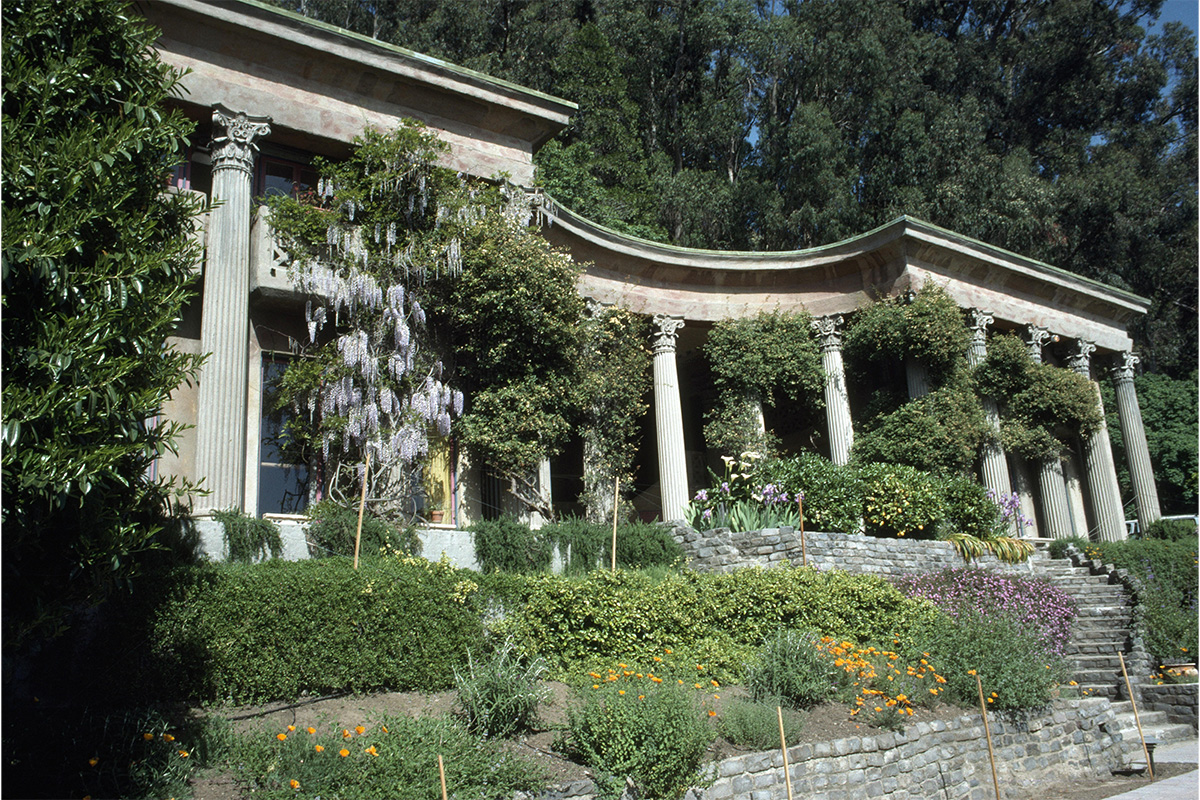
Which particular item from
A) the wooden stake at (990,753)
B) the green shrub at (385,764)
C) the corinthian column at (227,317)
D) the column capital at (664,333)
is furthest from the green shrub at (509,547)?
the column capital at (664,333)

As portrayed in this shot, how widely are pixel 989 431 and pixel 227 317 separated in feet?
53.7

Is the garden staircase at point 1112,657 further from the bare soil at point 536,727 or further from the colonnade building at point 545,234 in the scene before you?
the colonnade building at point 545,234

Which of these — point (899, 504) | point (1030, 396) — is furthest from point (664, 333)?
point (1030, 396)

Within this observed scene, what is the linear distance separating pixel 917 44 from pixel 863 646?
93.2ft

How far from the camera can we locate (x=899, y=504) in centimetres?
1703

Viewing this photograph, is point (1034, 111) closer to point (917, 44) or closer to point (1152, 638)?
point (917, 44)

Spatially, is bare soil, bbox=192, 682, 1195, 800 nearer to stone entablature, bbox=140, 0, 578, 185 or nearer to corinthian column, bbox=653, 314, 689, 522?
corinthian column, bbox=653, 314, 689, 522

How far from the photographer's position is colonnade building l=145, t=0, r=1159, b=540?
548 inches

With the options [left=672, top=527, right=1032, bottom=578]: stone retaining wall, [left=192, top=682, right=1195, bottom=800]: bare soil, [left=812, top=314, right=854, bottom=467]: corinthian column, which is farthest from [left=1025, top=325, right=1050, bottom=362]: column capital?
[left=192, top=682, right=1195, bottom=800]: bare soil

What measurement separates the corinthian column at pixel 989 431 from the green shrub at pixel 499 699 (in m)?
14.8

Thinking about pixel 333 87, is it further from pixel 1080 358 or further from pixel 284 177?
pixel 1080 358

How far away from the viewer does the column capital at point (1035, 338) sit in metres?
23.2

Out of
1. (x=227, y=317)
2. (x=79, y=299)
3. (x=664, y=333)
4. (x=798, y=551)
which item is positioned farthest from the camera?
(x=664, y=333)

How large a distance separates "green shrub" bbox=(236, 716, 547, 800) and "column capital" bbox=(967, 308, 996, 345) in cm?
1755
